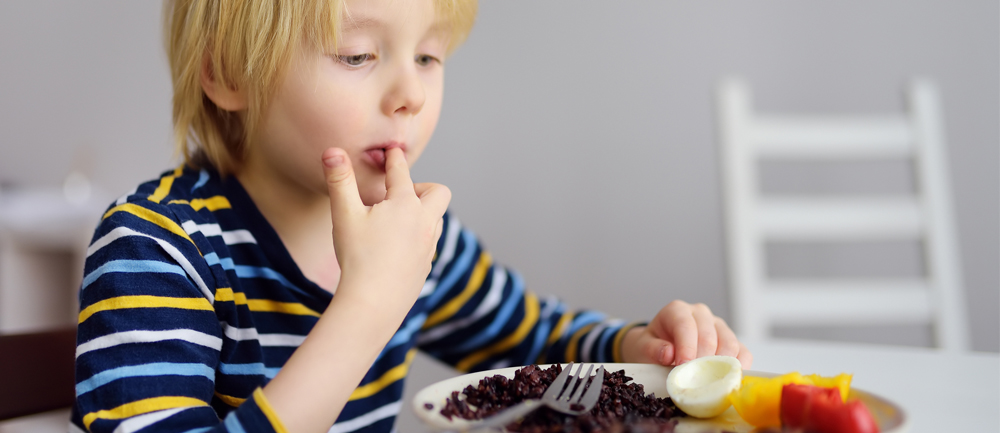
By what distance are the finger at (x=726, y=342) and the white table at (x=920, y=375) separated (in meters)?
0.07

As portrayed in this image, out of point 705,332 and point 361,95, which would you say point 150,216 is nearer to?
point 361,95

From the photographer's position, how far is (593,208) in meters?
1.74

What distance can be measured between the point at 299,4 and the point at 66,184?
2077 mm

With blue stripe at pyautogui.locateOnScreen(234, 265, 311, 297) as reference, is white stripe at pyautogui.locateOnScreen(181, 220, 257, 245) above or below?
above

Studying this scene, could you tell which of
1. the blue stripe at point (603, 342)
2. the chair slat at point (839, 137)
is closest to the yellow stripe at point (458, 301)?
the blue stripe at point (603, 342)

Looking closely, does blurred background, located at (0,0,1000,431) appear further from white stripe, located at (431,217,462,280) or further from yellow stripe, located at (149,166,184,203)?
yellow stripe, located at (149,166,184,203)

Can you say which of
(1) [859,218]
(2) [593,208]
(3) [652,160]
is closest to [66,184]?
(2) [593,208]

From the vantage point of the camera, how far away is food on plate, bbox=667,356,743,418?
409mm

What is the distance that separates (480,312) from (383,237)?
428 mm

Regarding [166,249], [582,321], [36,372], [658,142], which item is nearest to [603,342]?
[582,321]

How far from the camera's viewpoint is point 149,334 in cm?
51

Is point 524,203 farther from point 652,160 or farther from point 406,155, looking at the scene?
point 406,155

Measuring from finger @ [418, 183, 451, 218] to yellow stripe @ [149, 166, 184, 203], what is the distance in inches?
9.5

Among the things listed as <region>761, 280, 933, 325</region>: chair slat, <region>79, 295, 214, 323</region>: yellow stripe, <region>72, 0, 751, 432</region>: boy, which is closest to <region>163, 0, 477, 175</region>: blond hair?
<region>72, 0, 751, 432</region>: boy
